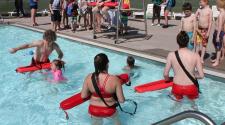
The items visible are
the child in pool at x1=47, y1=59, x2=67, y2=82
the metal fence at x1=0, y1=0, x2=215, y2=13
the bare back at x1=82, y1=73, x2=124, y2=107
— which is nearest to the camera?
the bare back at x1=82, y1=73, x2=124, y2=107

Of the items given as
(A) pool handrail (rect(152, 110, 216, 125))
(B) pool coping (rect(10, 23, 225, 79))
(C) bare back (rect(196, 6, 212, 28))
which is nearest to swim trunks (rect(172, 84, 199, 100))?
(B) pool coping (rect(10, 23, 225, 79))

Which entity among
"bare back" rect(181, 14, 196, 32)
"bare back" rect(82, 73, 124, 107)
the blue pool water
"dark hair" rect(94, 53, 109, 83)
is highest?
"bare back" rect(181, 14, 196, 32)

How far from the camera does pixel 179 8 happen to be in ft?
70.6

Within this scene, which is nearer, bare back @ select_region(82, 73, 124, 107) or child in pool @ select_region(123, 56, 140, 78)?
bare back @ select_region(82, 73, 124, 107)

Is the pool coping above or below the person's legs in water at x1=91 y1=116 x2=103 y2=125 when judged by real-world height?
above

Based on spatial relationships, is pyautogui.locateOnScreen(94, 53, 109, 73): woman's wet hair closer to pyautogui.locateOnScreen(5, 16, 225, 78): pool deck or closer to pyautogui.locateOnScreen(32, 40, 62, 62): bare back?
pyautogui.locateOnScreen(32, 40, 62, 62): bare back

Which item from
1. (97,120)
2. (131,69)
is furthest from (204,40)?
(97,120)

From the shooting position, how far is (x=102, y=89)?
4.98 metres

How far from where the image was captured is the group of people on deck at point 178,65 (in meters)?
4.98

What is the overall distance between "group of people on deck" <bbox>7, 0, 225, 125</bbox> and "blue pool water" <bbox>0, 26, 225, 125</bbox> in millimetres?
529

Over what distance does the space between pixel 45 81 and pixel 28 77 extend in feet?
2.33

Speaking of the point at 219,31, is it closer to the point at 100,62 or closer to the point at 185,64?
the point at 185,64

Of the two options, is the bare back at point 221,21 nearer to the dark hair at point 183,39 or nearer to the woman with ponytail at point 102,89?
the dark hair at point 183,39

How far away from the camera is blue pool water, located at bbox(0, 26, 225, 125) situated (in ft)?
23.3
